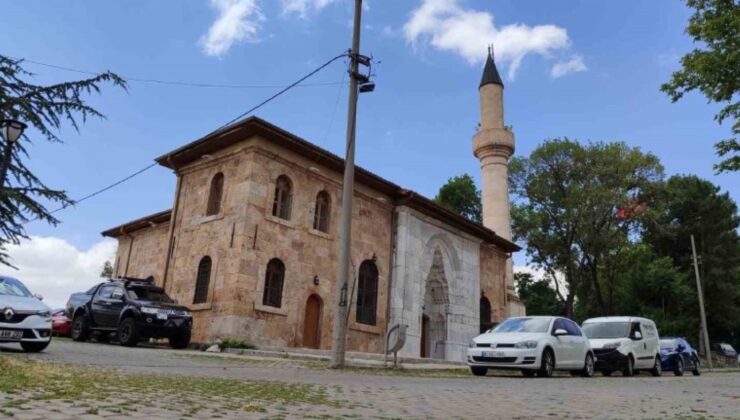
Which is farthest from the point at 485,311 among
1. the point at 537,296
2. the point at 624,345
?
the point at 537,296

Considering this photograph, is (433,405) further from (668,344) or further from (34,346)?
(668,344)

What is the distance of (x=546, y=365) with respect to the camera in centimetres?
1256

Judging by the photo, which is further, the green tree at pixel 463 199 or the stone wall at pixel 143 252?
the green tree at pixel 463 199

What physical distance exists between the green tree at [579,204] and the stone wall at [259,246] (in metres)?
20.6

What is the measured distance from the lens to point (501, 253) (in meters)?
30.0

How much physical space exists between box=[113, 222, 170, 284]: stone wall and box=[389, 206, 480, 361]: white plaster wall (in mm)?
9372

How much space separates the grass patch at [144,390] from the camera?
450 centimetres

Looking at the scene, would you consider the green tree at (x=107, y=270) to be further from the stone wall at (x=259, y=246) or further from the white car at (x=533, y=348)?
the white car at (x=533, y=348)

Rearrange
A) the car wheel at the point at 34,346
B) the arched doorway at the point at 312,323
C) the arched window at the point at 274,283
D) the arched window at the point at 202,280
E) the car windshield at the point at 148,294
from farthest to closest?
the arched doorway at the point at 312,323, the arched window at the point at 202,280, the arched window at the point at 274,283, the car windshield at the point at 148,294, the car wheel at the point at 34,346

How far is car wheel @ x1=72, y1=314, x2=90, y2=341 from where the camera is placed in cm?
1605

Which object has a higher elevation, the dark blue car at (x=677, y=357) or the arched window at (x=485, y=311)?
the arched window at (x=485, y=311)

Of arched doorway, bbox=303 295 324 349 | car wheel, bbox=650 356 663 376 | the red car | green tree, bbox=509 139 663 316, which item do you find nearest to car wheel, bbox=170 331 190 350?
arched doorway, bbox=303 295 324 349

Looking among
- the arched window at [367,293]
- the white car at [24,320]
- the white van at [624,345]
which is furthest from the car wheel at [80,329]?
the white van at [624,345]

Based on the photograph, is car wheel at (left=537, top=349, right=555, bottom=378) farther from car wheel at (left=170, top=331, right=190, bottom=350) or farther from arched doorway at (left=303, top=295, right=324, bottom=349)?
car wheel at (left=170, top=331, right=190, bottom=350)
